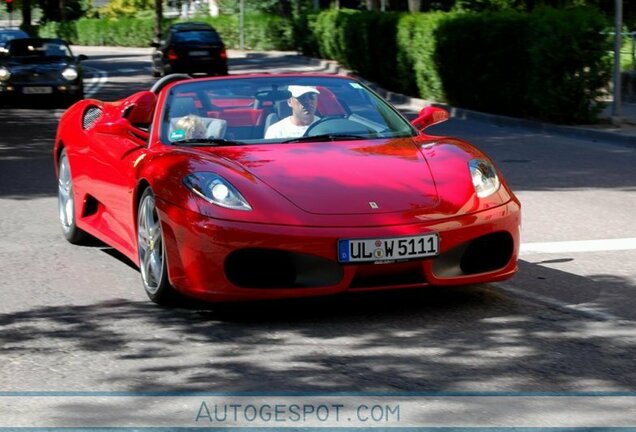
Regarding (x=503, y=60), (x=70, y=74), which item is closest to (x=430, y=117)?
(x=503, y=60)

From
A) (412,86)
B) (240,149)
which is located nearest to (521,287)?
(240,149)

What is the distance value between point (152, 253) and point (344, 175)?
118cm

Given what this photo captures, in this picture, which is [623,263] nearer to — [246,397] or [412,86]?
[246,397]

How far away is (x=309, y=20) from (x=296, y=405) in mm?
44905

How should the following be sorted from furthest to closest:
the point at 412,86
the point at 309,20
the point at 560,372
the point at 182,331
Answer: the point at 309,20, the point at 412,86, the point at 182,331, the point at 560,372

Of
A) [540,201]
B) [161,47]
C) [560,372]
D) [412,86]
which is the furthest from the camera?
[161,47]

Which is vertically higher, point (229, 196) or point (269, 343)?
point (229, 196)

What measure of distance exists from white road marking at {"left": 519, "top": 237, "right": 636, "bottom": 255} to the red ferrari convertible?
1523 millimetres

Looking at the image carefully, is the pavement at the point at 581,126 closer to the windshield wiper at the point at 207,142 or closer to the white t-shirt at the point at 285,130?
the white t-shirt at the point at 285,130

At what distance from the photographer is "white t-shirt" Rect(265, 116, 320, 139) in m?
7.93

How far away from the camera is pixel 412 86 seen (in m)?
29.6

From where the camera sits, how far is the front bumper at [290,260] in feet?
21.8

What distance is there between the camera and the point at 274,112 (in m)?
8.16

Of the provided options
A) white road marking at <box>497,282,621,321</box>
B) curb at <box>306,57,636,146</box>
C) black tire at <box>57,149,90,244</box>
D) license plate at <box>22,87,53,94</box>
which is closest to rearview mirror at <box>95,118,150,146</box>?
black tire at <box>57,149,90,244</box>
